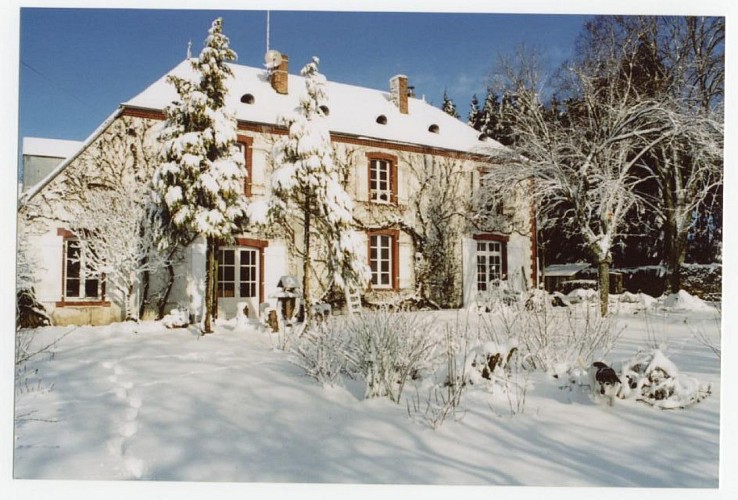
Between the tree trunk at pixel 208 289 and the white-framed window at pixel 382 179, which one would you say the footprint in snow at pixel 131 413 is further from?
the white-framed window at pixel 382 179

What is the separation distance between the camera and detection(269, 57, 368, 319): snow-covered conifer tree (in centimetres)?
646

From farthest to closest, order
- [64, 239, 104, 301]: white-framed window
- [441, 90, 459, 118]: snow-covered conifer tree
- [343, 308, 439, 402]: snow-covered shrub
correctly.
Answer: [441, 90, 459, 118]: snow-covered conifer tree
[64, 239, 104, 301]: white-framed window
[343, 308, 439, 402]: snow-covered shrub

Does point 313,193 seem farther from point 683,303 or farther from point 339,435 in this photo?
point 683,303

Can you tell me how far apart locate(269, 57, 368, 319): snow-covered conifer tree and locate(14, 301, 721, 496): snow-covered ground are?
9.11 ft

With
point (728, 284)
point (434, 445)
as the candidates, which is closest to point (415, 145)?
point (728, 284)

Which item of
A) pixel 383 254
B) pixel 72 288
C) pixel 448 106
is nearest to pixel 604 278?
pixel 448 106

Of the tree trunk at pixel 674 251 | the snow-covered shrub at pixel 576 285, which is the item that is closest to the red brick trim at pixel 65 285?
the snow-covered shrub at pixel 576 285

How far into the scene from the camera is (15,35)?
394cm

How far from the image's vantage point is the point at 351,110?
716cm

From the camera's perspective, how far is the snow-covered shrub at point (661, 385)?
11.7ft

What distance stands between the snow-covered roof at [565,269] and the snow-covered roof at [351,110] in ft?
6.96

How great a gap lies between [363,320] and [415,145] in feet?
15.6

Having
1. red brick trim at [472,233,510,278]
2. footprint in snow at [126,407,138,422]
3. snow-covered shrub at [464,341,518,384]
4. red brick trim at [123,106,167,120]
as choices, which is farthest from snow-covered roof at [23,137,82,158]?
red brick trim at [472,233,510,278]

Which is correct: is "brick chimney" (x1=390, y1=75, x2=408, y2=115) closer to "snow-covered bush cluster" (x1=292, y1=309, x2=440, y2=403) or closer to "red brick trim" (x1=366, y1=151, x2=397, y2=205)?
"red brick trim" (x1=366, y1=151, x2=397, y2=205)
